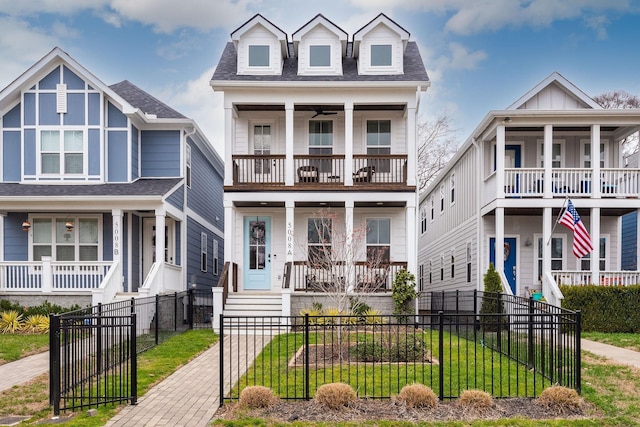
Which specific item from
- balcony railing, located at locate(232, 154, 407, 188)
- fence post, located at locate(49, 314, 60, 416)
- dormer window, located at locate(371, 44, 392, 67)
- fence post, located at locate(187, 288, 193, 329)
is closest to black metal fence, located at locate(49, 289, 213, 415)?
fence post, located at locate(49, 314, 60, 416)

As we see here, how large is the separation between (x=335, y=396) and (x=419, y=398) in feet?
3.66

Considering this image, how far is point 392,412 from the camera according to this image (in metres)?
7.00

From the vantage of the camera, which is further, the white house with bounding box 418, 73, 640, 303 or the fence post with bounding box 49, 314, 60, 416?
the white house with bounding box 418, 73, 640, 303

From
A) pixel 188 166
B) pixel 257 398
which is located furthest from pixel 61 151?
pixel 257 398

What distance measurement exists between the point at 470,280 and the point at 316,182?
7045mm

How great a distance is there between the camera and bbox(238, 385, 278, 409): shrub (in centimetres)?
715

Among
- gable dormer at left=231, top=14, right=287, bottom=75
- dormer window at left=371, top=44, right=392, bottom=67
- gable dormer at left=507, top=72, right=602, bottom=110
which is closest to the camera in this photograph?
gable dormer at left=507, top=72, right=602, bottom=110

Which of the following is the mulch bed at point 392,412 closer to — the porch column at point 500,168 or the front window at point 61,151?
the porch column at point 500,168

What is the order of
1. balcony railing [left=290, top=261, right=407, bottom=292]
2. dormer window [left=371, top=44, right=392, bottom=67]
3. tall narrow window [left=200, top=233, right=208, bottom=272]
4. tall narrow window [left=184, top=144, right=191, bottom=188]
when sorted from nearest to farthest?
balcony railing [left=290, top=261, right=407, bottom=292], dormer window [left=371, top=44, right=392, bottom=67], tall narrow window [left=184, top=144, right=191, bottom=188], tall narrow window [left=200, top=233, right=208, bottom=272]

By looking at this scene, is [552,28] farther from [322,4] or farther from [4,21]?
[4,21]

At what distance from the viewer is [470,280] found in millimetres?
19672

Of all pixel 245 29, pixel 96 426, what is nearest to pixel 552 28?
pixel 245 29

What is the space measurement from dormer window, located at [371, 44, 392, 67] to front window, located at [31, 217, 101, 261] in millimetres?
10691

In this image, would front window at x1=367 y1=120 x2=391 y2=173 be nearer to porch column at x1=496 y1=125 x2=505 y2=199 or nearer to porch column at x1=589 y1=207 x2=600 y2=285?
porch column at x1=496 y1=125 x2=505 y2=199
